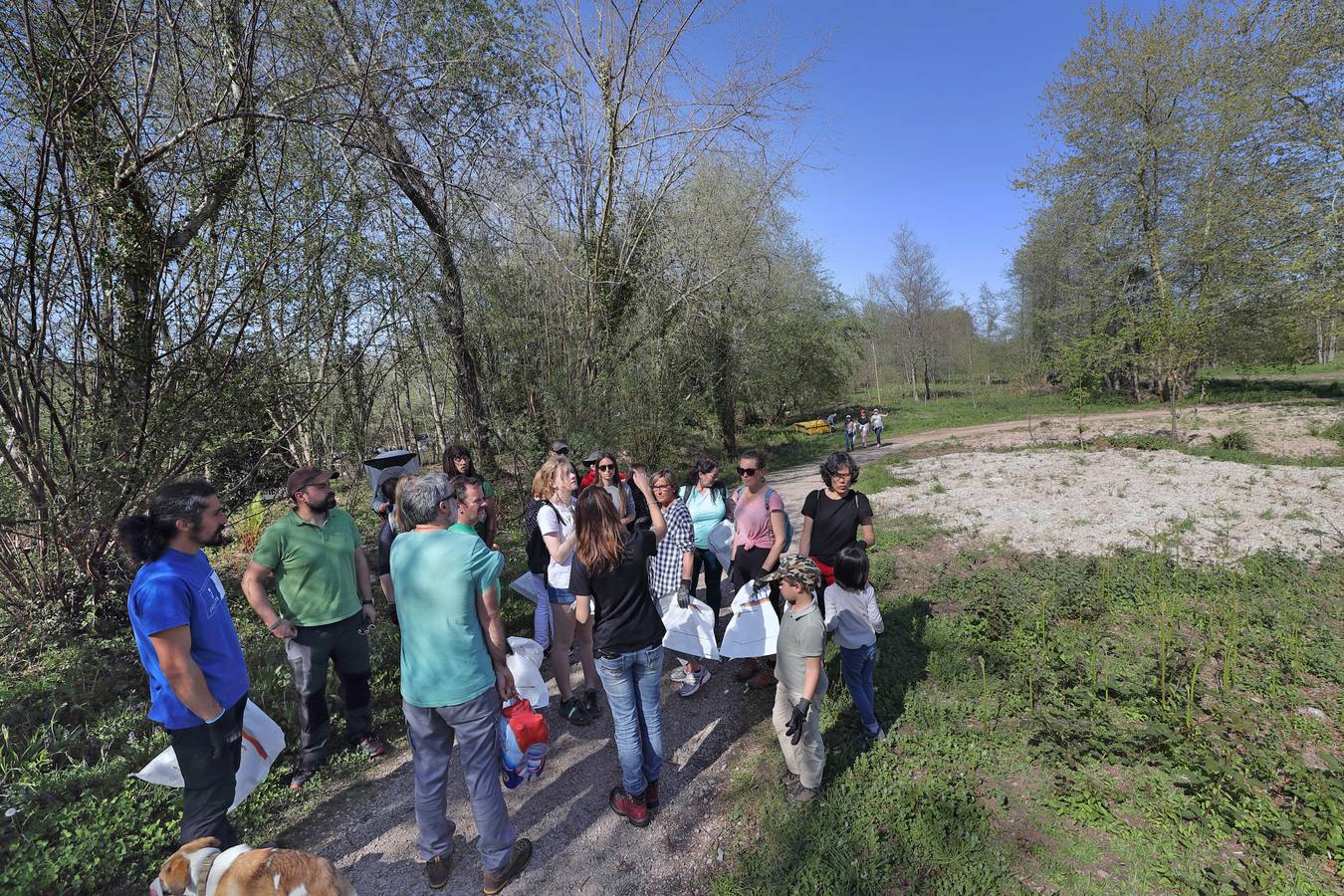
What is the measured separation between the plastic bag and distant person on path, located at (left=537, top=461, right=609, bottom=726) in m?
1.01

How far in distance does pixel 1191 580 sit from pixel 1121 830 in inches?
164

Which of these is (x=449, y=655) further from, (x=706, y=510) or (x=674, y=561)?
(x=706, y=510)

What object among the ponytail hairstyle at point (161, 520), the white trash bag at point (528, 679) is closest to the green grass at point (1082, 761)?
the white trash bag at point (528, 679)

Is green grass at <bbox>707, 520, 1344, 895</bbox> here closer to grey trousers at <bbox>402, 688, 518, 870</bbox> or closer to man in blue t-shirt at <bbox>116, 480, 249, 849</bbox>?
grey trousers at <bbox>402, 688, 518, 870</bbox>

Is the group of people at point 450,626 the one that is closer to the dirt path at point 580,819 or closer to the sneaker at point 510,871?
the sneaker at point 510,871

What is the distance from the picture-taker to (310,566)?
3.28 meters

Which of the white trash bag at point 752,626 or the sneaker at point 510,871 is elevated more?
the white trash bag at point 752,626

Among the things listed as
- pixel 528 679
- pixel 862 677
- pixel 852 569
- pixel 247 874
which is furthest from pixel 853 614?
pixel 247 874

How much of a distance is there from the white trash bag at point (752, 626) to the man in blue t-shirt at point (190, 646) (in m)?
2.82

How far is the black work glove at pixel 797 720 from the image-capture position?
2775 mm

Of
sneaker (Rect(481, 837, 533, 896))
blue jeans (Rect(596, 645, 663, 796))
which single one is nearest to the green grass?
blue jeans (Rect(596, 645, 663, 796))

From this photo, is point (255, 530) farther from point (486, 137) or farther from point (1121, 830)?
point (1121, 830)

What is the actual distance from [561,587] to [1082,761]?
343 cm

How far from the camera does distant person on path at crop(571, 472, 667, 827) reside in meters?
2.80
